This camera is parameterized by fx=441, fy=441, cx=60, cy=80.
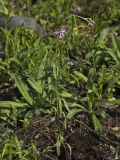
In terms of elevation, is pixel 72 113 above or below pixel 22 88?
below

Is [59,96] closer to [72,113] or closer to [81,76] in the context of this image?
[72,113]

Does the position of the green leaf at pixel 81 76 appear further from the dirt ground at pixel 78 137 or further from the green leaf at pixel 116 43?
the green leaf at pixel 116 43

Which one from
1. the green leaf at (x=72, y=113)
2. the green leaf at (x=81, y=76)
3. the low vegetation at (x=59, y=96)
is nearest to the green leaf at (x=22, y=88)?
the low vegetation at (x=59, y=96)

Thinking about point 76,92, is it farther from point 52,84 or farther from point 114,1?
point 114,1

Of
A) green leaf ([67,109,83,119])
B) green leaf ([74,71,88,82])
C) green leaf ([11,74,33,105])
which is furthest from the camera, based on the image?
green leaf ([74,71,88,82])

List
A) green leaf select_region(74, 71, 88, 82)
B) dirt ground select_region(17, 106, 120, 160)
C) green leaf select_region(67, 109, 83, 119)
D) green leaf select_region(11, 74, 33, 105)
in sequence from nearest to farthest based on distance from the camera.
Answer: dirt ground select_region(17, 106, 120, 160), green leaf select_region(67, 109, 83, 119), green leaf select_region(11, 74, 33, 105), green leaf select_region(74, 71, 88, 82)

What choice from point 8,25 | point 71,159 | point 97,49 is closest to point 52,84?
point 71,159

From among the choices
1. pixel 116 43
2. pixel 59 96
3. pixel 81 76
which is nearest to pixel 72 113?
pixel 59 96

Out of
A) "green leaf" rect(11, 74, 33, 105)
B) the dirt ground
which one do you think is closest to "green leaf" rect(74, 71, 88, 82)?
the dirt ground

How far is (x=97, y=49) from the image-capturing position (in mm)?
3652

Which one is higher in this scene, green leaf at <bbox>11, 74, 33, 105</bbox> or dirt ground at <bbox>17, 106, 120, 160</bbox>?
green leaf at <bbox>11, 74, 33, 105</bbox>

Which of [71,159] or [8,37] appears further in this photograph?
[8,37]

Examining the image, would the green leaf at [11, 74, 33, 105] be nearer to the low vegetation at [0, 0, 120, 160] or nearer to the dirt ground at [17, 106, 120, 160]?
the low vegetation at [0, 0, 120, 160]

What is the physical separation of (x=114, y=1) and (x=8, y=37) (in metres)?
1.32
